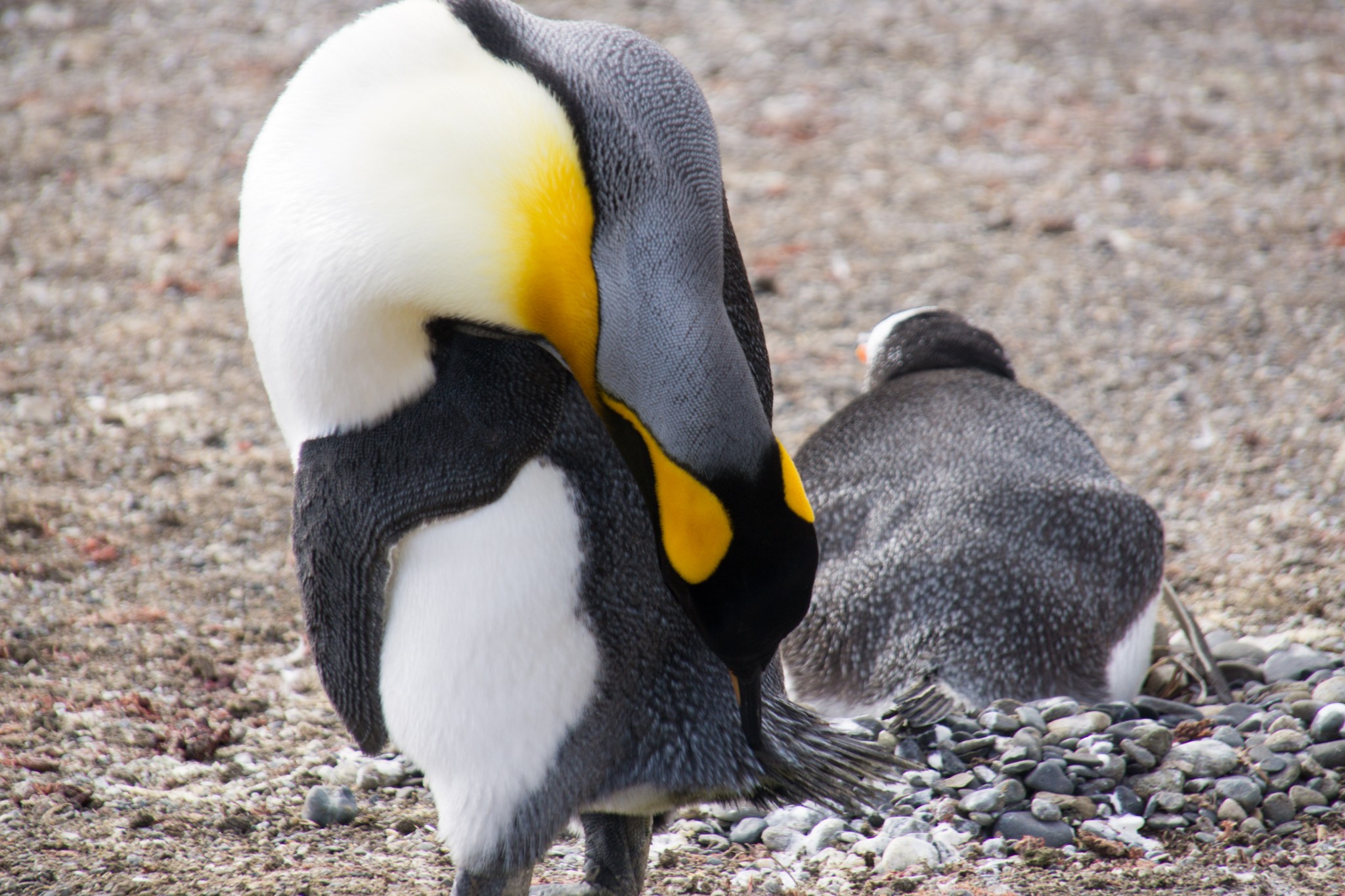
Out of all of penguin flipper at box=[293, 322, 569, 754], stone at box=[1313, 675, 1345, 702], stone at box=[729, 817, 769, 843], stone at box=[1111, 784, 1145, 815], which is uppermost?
penguin flipper at box=[293, 322, 569, 754]

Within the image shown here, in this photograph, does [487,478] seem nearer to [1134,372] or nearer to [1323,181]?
[1134,372]

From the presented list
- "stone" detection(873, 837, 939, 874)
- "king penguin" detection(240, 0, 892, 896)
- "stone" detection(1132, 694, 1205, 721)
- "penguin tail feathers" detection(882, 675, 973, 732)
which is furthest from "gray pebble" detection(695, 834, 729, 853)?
"stone" detection(1132, 694, 1205, 721)

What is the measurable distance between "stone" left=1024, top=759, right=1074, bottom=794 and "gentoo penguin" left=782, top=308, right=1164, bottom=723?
0.82 feet

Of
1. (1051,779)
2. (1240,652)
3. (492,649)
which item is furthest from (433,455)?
(1240,652)

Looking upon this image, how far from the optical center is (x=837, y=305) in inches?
202

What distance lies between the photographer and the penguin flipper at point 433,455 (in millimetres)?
1881

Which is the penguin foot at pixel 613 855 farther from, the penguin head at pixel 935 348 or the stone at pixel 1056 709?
the penguin head at pixel 935 348

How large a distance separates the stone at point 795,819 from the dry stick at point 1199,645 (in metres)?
1.04

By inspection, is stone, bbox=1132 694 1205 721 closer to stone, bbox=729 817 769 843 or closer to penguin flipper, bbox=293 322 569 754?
stone, bbox=729 817 769 843

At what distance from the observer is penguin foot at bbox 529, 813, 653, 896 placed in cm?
228

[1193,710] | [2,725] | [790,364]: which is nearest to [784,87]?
[790,364]

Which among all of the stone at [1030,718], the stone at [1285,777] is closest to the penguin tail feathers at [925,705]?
the stone at [1030,718]

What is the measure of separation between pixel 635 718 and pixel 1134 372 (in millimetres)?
3167

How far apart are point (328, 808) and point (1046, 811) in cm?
139
